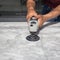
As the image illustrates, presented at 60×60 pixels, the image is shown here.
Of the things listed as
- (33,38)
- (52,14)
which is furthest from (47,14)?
(33,38)

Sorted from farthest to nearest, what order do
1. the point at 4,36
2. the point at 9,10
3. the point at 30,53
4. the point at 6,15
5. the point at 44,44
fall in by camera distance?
1. the point at 9,10
2. the point at 6,15
3. the point at 4,36
4. the point at 44,44
5. the point at 30,53

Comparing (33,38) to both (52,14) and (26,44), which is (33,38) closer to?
(26,44)

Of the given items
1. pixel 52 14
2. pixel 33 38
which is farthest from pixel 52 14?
pixel 33 38

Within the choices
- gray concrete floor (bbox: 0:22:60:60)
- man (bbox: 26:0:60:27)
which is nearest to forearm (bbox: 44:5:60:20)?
man (bbox: 26:0:60:27)

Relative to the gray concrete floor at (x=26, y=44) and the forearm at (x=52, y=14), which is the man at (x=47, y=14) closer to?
the forearm at (x=52, y=14)

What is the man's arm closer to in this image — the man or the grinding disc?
the man

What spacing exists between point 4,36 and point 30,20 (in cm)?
28

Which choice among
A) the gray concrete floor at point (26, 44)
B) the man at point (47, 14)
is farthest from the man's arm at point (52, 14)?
the gray concrete floor at point (26, 44)

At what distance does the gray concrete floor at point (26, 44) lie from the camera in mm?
1080

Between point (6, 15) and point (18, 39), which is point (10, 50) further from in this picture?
point (6, 15)

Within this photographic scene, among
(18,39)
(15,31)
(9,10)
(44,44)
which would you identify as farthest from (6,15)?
(44,44)

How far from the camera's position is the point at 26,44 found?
1205 mm

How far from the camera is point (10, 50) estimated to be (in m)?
1.14

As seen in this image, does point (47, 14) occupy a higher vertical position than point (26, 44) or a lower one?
higher
